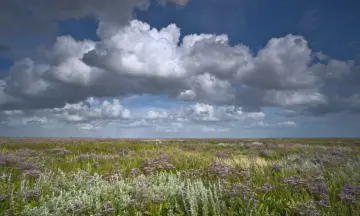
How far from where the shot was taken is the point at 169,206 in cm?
537

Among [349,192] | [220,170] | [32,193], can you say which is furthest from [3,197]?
[349,192]

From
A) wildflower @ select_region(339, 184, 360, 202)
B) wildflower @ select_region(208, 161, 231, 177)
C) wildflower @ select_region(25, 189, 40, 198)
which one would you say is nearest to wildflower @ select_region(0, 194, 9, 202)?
wildflower @ select_region(25, 189, 40, 198)

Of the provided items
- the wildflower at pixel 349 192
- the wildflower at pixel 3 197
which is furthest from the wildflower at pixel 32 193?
the wildflower at pixel 349 192

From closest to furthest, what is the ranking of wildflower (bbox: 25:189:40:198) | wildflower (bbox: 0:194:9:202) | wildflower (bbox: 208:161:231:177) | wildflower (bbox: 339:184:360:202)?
wildflower (bbox: 339:184:360:202) → wildflower (bbox: 0:194:9:202) → wildflower (bbox: 25:189:40:198) → wildflower (bbox: 208:161:231:177)

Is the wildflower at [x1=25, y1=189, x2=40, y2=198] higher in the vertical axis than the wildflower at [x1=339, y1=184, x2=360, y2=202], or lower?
lower

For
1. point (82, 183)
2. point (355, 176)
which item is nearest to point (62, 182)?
point (82, 183)

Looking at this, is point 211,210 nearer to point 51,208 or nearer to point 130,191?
point 130,191

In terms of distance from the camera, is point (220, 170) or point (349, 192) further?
point (220, 170)

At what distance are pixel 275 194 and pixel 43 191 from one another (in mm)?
6538

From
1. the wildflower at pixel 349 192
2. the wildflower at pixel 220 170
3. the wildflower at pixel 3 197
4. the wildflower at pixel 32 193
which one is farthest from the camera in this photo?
the wildflower at pixel 220 170

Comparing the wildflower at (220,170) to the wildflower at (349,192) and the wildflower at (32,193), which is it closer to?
the wildflower at (349,192)

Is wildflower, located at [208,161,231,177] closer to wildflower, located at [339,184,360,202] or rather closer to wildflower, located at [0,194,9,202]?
wildflower, located at [339,184,360,202]

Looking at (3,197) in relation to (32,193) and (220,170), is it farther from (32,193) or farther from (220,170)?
(220,170)

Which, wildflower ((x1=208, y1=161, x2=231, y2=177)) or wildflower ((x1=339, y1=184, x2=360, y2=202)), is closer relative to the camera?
wildflower ((x1=339, y1=184, x2=360, y2=202))
